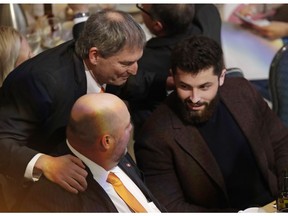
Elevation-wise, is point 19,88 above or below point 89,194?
above

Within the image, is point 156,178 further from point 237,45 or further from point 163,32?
point 237,45

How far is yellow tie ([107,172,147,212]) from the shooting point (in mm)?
2191

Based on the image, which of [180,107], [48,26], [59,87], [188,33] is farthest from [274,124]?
[48,26]

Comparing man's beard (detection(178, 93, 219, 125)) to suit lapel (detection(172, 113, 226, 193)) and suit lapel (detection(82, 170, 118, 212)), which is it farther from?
suit lapel (detection(82, 170, 118, 212))

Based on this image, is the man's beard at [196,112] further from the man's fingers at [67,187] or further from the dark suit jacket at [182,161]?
the man's fingers at [67,187]

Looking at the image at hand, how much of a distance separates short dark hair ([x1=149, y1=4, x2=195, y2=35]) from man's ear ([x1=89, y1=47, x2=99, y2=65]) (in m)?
0.79

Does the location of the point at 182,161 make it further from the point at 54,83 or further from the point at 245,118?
the point at 54,83

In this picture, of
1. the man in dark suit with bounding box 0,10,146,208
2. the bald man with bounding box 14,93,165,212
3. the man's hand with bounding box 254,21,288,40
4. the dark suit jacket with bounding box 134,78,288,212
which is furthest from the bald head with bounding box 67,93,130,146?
the man's hand with bounding box 254,21,288,40

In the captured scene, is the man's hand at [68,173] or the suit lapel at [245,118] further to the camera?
the suit lapel at [245,118]

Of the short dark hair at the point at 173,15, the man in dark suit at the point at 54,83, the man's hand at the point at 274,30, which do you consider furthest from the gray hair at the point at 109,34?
the man's hand at the point at 274,30

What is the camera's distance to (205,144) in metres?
2.65

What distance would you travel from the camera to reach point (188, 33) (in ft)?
10.6

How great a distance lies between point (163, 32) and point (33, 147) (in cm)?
100

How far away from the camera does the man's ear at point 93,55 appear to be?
7.80 ft
